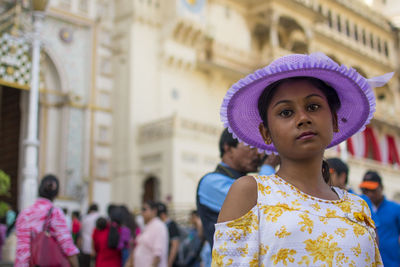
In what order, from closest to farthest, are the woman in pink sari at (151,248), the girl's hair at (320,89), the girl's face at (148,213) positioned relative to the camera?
1. the girl's hair at (320,89)
2. the woman in pink sari at (151,248)
3. the girl's face at (148,213)

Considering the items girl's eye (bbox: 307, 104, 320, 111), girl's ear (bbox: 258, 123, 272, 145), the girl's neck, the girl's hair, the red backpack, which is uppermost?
the girl's hair

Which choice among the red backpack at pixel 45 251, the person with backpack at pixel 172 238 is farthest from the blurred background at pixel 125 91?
the red backpack at pixel 45 251

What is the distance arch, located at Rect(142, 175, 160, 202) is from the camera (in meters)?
18.8

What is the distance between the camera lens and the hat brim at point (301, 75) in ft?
5.94

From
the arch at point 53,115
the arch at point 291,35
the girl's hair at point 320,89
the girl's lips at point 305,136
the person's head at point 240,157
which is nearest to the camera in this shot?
the girl's lips at point 305,136

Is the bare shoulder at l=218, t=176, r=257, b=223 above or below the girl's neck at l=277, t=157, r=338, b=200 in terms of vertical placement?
below

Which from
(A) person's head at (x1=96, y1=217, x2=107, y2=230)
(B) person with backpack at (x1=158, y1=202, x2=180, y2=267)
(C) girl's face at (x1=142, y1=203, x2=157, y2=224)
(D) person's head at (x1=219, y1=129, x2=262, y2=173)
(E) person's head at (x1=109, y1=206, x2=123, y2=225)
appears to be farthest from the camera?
(B) person with backpack at (x1=158, y1=202, x2=180, y2=267)

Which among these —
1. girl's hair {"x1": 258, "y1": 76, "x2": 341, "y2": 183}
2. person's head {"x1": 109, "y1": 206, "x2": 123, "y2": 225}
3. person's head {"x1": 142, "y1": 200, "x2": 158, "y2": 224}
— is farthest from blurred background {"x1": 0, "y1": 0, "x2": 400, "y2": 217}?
girl's hair {"x1": 258, "y1": 76, "x2": 341, "y2": 183}

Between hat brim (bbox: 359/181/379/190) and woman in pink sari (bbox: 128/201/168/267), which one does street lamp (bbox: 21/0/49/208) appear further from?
hat brim (bbox: 359/181/379/190)

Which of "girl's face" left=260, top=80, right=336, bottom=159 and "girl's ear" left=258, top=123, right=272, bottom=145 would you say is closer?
"girl's face" left=260, top=80, right=336, bottom=159

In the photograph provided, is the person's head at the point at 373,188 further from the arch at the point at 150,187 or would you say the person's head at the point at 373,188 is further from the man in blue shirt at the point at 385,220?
the arch at the point at 150,187

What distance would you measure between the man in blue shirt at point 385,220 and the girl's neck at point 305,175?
9.78 feet

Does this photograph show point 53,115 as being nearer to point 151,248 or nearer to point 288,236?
point 151,248

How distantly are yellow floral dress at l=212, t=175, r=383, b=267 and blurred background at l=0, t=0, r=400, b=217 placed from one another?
13.2 m
